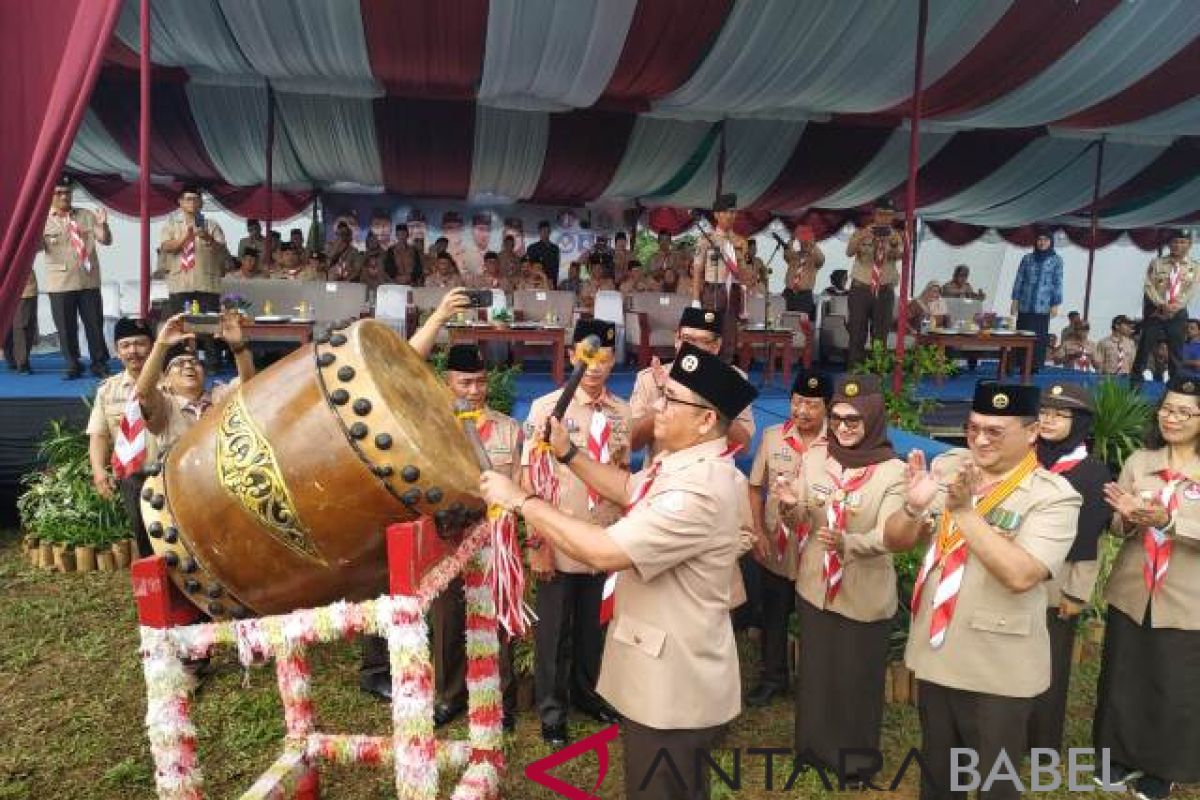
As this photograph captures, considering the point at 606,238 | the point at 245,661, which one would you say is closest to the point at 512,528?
the point at 245,661

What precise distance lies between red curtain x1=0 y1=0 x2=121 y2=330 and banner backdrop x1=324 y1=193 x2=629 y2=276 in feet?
35.7

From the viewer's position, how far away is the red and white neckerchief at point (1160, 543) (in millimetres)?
3033

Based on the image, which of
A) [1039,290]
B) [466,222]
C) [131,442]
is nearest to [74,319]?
[131,442]

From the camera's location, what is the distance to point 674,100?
8.45 meters

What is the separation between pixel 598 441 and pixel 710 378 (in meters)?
1.42

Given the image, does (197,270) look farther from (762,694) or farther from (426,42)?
(762,694)

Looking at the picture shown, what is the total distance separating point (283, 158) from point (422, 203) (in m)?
2.85

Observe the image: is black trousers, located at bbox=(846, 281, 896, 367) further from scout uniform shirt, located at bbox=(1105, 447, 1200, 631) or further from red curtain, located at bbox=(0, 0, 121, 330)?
red curtain, located at bbox=(0, 0, 121, 330)

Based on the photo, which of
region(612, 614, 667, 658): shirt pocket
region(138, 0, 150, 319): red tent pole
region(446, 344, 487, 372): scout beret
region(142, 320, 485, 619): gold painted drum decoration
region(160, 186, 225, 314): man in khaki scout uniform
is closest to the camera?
region(142, 320, 485, 619): gold painted drum decoration

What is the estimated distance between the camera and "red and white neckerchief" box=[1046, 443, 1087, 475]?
313cm

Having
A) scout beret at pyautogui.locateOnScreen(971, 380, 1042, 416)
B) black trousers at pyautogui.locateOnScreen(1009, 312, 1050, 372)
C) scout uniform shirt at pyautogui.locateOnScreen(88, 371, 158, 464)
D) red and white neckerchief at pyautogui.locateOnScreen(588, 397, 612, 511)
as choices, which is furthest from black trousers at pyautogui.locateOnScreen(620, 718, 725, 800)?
black trousers at pyautogui.locateOnScreen(1009, 312, 1050, 372)

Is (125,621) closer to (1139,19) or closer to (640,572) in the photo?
(640,572)

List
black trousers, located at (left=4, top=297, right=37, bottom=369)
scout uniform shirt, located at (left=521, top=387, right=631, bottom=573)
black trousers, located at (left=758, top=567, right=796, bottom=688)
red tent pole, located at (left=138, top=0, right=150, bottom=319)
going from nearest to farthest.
→ scout uniform shirt, located at (left=521, top=387, right=631, bottom=573)
black trousers, located at (left=758, top=567, right=796, bottom=688)
red tent pole, located at (left=138, top=0, right=150, bottom=319)
black trousers, located at (left=4, top=297, right=37, bottom=369)

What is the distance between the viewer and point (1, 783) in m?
3.14
